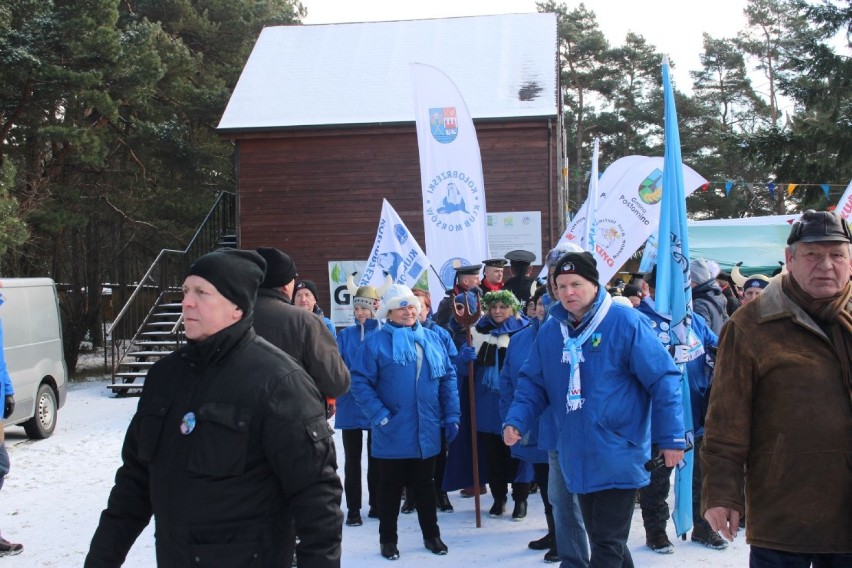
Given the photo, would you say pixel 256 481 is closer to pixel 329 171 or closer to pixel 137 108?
pixel 329 171

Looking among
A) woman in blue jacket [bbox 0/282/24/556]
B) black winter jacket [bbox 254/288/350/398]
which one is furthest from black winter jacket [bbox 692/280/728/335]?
woman in blue jacket [bbox 0/282/24/556]

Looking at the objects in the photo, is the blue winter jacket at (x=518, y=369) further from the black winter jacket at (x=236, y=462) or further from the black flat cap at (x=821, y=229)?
the black winter jacket at (x=236, y=462)

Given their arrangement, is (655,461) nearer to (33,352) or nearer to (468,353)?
(468,353)

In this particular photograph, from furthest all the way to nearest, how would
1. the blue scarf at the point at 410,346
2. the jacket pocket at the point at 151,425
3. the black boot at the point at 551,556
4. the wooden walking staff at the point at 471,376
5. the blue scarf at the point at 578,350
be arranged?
the wooden walking staff at the point at 471,376, the blue scarf at the point at 410,346, the black boot at the point at 551,556, the blue scarf at the point at 578,350, the jacket pocket at the point at 151,425

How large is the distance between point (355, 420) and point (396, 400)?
1113 mm

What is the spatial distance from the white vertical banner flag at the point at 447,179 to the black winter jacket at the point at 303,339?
4600mm

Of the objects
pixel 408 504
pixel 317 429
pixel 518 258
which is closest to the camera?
pixel 317 429

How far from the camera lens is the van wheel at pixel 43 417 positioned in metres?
11.8

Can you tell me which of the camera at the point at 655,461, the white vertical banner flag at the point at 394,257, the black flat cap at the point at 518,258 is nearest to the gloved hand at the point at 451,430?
the camera at the point at 655,461

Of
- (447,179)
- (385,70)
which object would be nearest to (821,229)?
(447,179)

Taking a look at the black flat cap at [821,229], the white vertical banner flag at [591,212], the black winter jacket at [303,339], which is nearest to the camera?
the black flat cap at [821,229]

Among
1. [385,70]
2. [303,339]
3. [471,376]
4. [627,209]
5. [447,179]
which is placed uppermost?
[385,70]

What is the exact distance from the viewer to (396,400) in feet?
20.6

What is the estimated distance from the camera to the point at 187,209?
2461 centimetres
